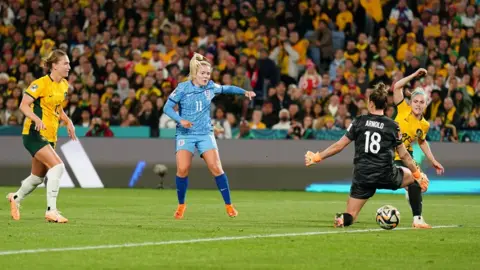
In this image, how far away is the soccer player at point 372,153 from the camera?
13.3 metres

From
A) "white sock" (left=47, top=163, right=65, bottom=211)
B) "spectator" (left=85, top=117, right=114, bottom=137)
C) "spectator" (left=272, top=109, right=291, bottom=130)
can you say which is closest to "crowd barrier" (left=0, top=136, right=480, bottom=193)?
Answer: "spectator" (left=85, top=117, right=114, bottom=137)

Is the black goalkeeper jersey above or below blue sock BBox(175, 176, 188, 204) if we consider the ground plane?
above

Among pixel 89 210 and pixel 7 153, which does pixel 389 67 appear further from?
pixel 89 210

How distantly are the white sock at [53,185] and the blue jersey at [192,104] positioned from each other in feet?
6.40

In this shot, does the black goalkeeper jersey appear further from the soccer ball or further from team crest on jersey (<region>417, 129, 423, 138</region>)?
team crest on jersey (<region>417, 129, 423, 138</region>)

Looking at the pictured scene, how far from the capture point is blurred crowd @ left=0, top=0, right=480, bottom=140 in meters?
25.7

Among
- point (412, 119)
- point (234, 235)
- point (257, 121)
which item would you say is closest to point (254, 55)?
point (257, 121)

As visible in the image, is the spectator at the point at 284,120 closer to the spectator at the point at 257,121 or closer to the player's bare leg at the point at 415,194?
the spectator at the point at 257,121

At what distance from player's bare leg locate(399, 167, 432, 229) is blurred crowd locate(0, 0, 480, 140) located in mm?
10904

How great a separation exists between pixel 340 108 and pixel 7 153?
7595 millimetres

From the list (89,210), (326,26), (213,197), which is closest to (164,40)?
(326,26)

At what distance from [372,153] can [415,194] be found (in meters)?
0.95

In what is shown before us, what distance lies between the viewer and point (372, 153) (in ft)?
43.7

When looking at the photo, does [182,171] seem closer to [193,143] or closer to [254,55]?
[193,143]
